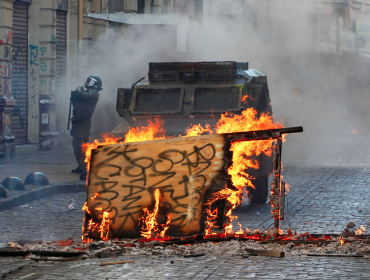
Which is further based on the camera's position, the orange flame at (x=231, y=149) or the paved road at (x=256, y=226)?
the orange flame at (x=231, y=149)

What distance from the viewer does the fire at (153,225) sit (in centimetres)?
640

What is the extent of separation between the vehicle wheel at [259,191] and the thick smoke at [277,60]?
4.85ft

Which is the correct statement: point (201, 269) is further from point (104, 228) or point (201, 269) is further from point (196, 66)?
point (196, 66)

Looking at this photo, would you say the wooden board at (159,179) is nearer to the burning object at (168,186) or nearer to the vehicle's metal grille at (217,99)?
the burning object at (168,186)

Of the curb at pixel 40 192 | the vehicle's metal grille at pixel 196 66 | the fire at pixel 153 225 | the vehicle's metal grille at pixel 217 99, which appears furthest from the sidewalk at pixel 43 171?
the fire at pixel 153 225

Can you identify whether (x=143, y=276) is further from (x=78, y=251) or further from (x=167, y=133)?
(x=167, y=133)

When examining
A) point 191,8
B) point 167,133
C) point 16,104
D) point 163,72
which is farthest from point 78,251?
point 191,8

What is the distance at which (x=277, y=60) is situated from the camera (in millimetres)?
22688

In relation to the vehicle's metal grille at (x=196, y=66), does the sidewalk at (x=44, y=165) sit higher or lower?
lower

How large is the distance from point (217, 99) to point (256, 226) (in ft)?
7.23

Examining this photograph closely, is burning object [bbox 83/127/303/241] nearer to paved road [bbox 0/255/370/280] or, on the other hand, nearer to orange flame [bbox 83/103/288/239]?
orange flame [bbox 83/103/288/239]

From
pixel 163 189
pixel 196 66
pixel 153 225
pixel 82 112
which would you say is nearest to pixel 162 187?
pixel 163 189

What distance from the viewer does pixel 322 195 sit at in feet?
33.9

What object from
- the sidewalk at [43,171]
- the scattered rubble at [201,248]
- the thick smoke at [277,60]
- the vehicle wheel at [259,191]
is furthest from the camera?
the thick smoke at [277,60]
